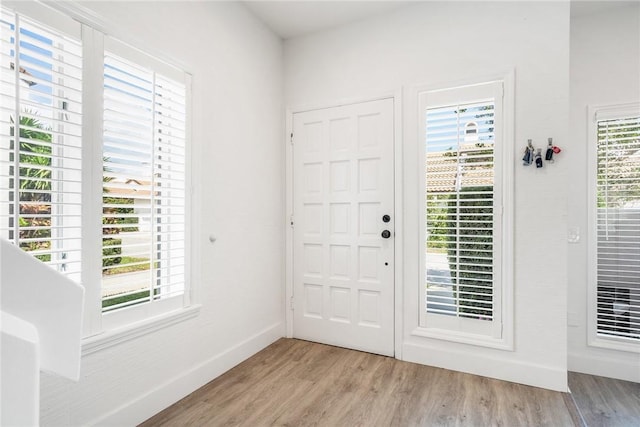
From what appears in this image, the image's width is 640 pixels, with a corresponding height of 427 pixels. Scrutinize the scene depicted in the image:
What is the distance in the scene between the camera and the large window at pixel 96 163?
4.63ft

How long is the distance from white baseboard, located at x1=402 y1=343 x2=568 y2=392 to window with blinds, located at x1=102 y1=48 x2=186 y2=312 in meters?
1.91

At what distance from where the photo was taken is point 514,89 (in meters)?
2.38

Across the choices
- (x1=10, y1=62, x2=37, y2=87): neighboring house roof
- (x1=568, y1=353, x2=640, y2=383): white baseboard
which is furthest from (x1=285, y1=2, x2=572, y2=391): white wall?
(x1=10, y1=62, x2=37, y2=87): neighboring house roof

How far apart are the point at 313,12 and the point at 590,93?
2322 mm

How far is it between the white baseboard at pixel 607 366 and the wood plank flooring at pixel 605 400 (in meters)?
0.05

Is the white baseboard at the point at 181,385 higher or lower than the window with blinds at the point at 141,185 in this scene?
lower

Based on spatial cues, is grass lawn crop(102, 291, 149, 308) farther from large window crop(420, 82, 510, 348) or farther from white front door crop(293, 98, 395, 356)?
large window crop(420, 82, 510, 348)

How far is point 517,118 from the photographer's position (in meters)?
2.37

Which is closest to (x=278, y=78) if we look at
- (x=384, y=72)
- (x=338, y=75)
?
(x=338, y=75)

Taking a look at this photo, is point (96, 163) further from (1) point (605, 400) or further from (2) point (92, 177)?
(1) point (605, 400)

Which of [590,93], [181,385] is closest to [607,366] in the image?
[590,93]

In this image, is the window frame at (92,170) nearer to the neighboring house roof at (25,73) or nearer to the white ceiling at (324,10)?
the neighboring house roof at (25,73)

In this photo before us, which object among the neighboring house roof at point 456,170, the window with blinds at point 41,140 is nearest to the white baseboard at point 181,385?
the window with blinds at point 41,140

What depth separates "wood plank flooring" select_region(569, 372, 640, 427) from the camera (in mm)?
1964
